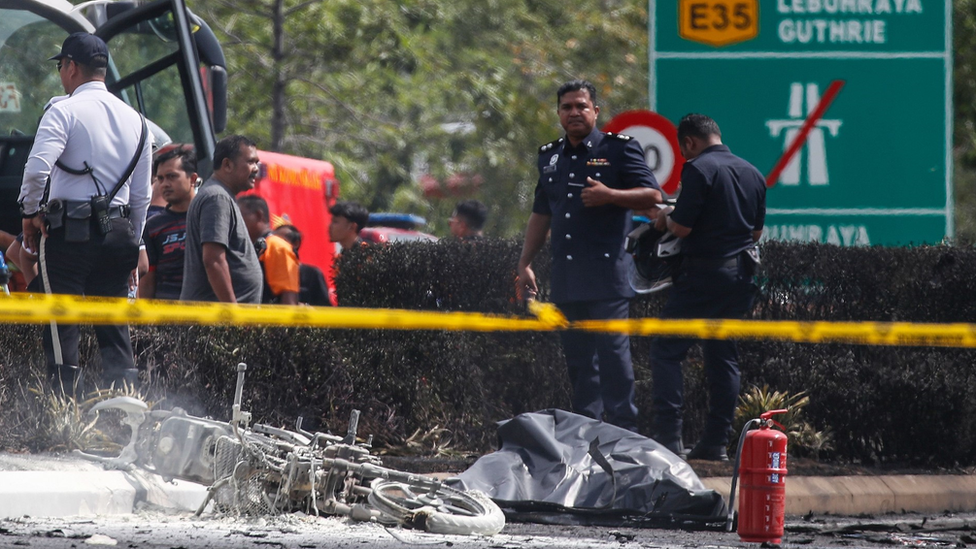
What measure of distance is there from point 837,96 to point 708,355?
9.73 ft

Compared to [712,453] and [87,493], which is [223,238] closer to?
[87,493]

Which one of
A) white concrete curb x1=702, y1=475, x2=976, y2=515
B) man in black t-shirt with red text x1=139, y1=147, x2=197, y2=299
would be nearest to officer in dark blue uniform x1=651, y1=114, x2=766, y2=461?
white concrete curb x1=702, y1=475, x2=976, y2=515

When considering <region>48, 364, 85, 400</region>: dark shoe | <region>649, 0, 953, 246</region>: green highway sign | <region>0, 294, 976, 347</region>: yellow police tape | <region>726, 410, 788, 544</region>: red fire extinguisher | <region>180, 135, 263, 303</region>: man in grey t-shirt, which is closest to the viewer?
<region>726, 410, 788, 544</region>: red fire extinguisher

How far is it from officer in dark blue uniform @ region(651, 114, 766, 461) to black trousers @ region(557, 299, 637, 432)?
0.59ft

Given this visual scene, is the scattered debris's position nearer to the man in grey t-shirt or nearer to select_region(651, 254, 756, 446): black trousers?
the man in grey t-shirt

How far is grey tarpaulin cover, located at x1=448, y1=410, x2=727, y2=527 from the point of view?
5.75m

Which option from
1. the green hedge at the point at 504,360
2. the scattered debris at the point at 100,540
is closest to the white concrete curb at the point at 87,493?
the scattered debris at the point at 100,540

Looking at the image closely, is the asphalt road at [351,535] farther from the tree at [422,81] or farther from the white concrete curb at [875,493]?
the tree at [422,81]

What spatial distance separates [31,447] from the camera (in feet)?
20.2

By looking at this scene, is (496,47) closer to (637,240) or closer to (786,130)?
(786,130)

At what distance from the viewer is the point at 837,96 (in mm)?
9172

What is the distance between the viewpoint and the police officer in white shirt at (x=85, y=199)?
644cm

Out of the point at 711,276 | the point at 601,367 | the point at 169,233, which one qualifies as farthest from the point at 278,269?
the point at 711,276

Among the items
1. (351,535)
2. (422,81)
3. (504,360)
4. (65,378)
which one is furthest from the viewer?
(422,81)
